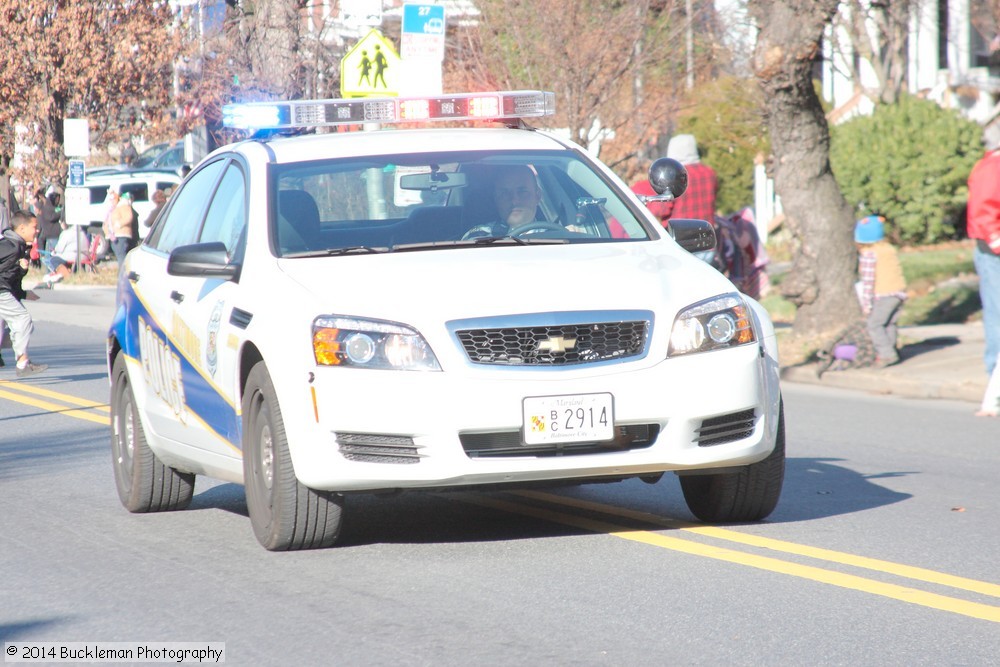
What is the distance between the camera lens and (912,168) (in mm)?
25406

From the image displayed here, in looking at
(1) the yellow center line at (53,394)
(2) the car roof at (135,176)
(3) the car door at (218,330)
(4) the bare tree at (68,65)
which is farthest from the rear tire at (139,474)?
(2) the car roof at (135,176)

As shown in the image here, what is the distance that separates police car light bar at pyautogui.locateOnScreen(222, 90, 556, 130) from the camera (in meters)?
8.02

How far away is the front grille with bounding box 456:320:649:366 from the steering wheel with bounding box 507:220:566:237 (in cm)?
112

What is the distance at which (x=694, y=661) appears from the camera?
193 inches

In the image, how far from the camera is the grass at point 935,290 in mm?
18484

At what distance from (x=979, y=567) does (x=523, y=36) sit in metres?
15.1

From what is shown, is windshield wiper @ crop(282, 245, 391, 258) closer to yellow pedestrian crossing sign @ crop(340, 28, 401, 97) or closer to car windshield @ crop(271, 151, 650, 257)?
car windshield @ crop(271, 151, 650, 257)

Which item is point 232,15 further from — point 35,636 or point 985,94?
point 35,636

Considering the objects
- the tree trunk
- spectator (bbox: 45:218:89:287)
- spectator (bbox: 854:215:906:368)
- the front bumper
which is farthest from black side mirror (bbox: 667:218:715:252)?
spectator (bbox: 45:218:89:287)

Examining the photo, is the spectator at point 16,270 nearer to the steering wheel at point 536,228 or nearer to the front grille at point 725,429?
the steering wheel at point 536,228

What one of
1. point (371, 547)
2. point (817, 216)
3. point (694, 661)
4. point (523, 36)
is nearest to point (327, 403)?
point (371, 547)

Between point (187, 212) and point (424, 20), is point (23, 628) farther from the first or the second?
point (424, 20)

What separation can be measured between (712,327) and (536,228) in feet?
3.92

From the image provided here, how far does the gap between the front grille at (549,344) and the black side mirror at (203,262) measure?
50.6 inches
